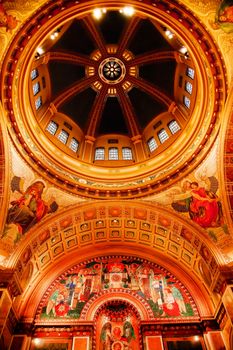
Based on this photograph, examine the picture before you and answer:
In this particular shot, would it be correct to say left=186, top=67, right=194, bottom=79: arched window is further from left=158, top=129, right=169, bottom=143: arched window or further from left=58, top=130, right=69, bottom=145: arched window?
left=58, top=130, right=69, bottom=145: arched window

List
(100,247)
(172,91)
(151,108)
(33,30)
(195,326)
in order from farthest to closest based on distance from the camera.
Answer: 1. (151,108)
2. (172,91)
3. (100,247)
4. (195,326)
5. (33,30)

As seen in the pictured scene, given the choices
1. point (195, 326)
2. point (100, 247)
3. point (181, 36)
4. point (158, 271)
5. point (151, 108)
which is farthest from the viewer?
point (151, 108)

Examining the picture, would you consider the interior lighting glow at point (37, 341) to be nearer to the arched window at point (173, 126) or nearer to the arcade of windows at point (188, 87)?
the arched window at point (173, 126)

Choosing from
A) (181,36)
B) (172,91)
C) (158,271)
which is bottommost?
(158,271)

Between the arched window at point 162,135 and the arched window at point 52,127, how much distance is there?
7430 mm

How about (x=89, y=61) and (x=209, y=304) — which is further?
(x=89, y=61)

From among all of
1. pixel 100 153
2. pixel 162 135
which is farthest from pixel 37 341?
pixel 162 135

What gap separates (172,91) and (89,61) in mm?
6832

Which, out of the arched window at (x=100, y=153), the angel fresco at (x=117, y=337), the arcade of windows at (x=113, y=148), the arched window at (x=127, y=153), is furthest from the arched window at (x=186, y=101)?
the angel fresco at (x=117, y=337)

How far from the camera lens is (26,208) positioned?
15.4 m

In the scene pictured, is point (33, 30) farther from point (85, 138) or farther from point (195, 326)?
point (195, 326)

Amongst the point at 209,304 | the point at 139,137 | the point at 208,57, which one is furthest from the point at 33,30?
the point at 209,304

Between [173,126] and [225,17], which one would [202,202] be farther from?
[225,17]

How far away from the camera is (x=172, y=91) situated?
21203mm
